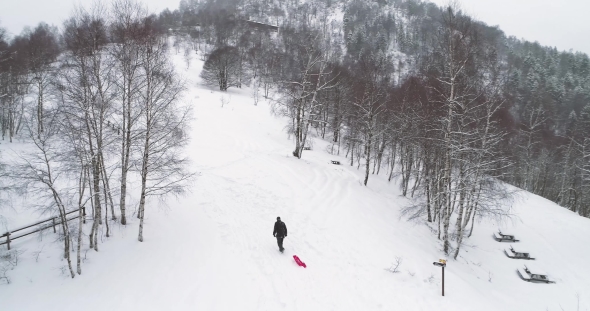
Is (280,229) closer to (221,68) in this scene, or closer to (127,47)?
(127,47)

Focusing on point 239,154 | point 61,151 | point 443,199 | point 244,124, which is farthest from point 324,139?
point 61,151

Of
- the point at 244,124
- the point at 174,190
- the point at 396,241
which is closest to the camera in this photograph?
the point at 174,190

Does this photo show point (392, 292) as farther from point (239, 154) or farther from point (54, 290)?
point (239, 154)

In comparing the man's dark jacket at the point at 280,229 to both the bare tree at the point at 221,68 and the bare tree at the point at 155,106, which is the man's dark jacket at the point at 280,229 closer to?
the bare tree at the point at 155,106

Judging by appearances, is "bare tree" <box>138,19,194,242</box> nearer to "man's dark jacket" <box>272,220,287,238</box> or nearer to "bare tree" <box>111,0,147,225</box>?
"bare tree" <box>111,0,147,225</box>

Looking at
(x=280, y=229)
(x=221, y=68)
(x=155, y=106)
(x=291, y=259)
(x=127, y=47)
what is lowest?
(x=291, y=259)

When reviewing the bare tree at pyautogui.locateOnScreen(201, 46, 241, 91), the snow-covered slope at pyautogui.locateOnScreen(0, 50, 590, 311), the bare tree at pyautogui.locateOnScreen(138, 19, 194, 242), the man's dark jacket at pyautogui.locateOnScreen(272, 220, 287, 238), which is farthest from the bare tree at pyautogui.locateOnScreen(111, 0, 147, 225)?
the bare tree at pyautogui.locateOnScreen(201, 46, 241, 91)

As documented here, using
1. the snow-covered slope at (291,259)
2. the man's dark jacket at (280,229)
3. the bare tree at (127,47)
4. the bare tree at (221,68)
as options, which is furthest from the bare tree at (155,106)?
the bare tree at (221,68)

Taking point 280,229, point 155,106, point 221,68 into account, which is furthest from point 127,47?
point 221,68
